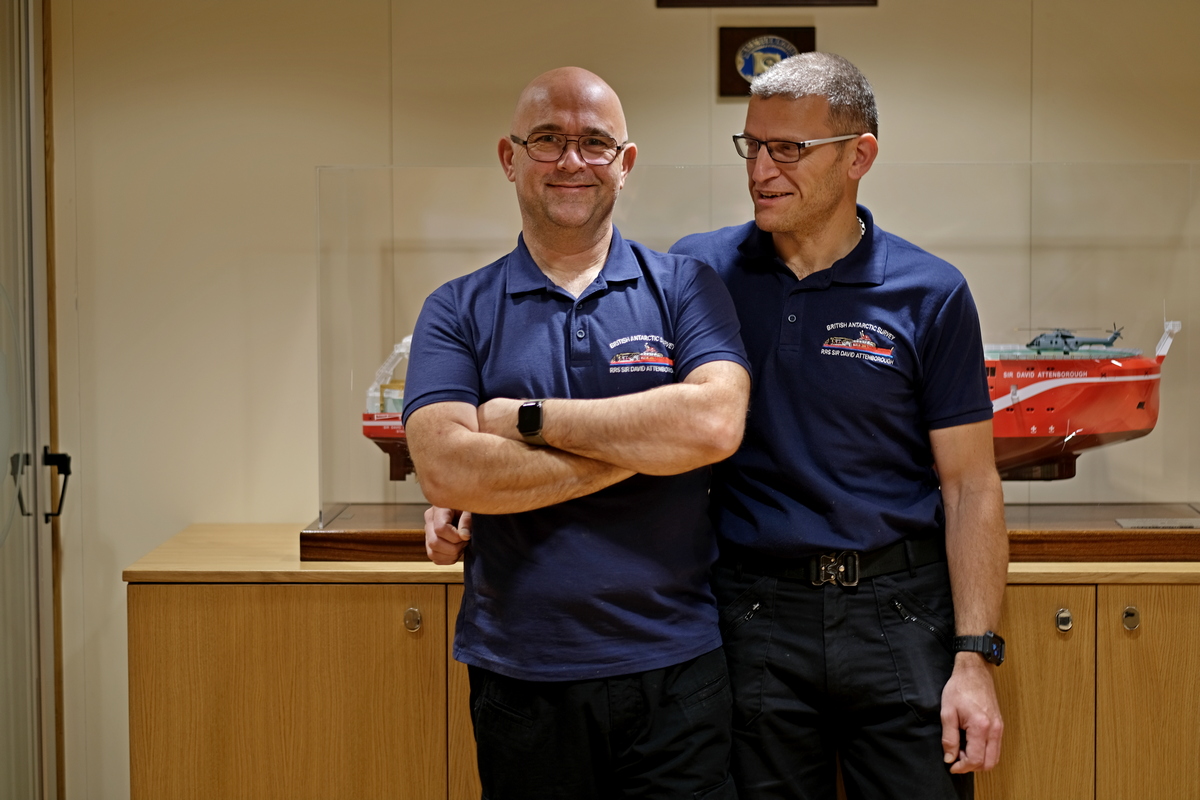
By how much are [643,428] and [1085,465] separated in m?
1.59

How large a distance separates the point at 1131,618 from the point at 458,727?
1.50 meters

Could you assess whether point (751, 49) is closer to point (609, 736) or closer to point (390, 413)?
point (390, 413)

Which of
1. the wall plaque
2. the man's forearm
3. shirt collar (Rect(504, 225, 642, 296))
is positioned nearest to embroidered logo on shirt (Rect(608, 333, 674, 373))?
shirt collar (Rect(504, 225, 642, 296))

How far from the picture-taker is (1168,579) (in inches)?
90.2

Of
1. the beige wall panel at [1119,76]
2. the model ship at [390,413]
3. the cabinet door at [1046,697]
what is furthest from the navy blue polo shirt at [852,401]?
the beige wall panel at [1119,76]

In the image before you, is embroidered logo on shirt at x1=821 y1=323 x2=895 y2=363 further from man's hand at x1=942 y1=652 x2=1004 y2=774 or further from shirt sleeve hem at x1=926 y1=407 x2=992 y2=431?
man's hand at x1=942 y1=652 x2=1004 y2=774

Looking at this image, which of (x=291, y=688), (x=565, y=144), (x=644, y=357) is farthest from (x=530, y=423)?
(x=291, y=688)

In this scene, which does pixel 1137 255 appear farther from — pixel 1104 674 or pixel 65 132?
pixel 65 132

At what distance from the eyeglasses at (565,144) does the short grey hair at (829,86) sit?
11.9 inches

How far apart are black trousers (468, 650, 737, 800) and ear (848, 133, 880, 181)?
87 cm

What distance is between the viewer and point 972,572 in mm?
1757

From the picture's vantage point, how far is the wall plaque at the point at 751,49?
2863 mm

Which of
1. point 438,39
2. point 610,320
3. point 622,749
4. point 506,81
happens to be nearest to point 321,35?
point 438,39

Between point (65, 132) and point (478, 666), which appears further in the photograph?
point (65, 132)
